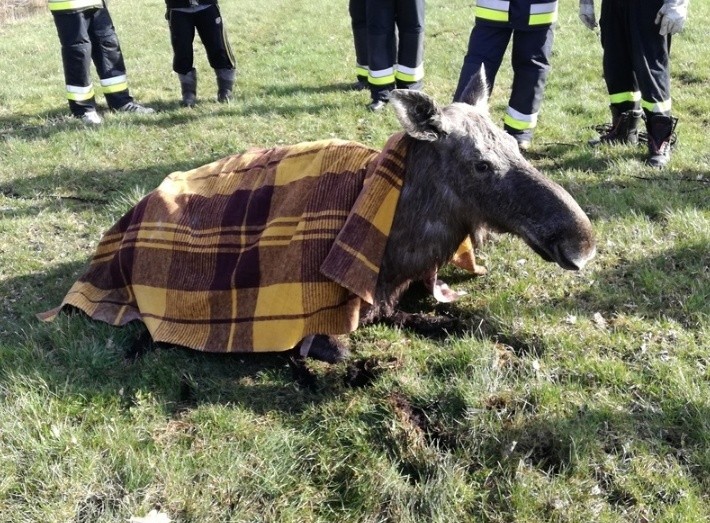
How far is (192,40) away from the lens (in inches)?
320

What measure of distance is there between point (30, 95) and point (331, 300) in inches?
313

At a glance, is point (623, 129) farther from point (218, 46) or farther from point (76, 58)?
point (76, 58)

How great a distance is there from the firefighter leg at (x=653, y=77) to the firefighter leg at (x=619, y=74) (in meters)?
0.23

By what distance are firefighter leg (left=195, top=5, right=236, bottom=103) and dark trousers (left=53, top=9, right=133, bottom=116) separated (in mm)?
1195

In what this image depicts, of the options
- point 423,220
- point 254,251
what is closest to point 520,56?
point 423,220

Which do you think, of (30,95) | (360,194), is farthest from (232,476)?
(30,95)

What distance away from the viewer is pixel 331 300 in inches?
136

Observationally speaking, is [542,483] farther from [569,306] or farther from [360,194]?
[360,194]

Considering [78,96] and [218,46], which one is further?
[218,46]

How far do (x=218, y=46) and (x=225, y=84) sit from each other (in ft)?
1.64

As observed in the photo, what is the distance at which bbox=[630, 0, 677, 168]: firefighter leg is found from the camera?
5555 mm

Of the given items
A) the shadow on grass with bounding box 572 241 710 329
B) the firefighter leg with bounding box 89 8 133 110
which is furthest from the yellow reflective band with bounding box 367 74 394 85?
the shadow on grass with bounding box 572 241 710 329

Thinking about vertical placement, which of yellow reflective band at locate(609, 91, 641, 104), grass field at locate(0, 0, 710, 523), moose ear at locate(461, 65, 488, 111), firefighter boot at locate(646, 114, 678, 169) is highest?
moose ear at locate(461, 65, 488, 111)

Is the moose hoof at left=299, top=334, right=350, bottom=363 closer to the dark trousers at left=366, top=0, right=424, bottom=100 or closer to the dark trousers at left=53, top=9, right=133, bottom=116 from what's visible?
the dark trousers at left=366, top=0, right=424, bottom=100
